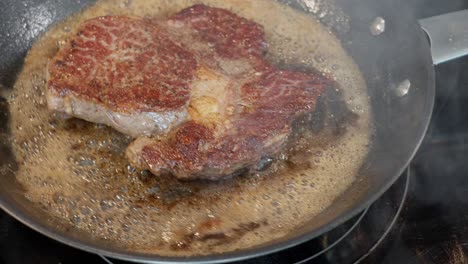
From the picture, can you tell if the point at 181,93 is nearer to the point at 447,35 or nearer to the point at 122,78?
the point at 122,78

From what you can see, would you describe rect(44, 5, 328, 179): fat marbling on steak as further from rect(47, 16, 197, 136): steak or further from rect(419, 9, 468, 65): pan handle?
rect(419, 9, 468, 65): pan handle

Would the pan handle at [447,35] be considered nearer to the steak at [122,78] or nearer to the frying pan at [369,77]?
the frying pan at [369,77]

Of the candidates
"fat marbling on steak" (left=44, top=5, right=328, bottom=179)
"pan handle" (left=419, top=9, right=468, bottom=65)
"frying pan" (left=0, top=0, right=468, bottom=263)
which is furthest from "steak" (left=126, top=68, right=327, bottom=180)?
"pan handle" (left=419, top=9, right=468, bottom=65)

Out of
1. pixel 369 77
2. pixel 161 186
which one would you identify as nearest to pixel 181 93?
pixel 161 186

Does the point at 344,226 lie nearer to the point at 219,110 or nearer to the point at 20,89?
the point at 219,110

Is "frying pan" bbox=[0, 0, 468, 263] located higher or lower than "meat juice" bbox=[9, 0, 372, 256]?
higher

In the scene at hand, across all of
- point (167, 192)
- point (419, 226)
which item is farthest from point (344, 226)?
point (167, 192)

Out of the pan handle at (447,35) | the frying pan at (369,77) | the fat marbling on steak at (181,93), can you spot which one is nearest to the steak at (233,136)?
the fat marbling on steak at (181,93)
